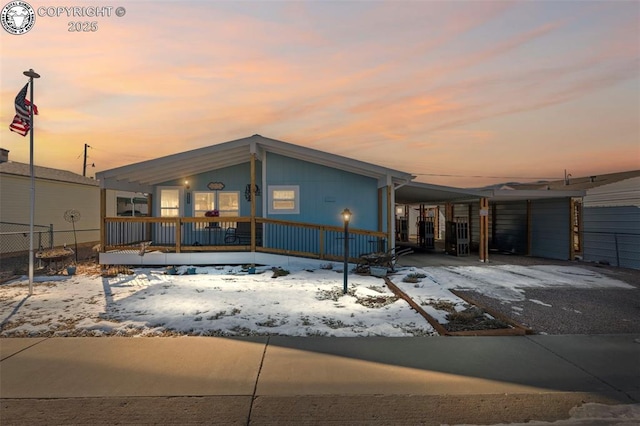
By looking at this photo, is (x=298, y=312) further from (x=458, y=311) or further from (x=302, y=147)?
(x=302, y=147)

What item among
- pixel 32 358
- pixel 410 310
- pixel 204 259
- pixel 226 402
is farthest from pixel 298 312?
pixel 204 259

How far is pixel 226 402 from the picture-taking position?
2.86 metres

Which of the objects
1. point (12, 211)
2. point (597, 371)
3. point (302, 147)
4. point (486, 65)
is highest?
point (486, 65)

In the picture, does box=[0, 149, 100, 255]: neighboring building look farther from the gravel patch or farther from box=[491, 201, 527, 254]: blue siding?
box=[491, 201, 527, 254]: blue siding

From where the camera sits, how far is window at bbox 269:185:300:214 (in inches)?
441

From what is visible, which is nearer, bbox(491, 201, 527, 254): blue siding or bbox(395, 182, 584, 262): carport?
bbox(395, 182, 584, 262): carport

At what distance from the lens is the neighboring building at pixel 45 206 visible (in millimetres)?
14719

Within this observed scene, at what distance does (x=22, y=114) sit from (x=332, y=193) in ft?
26.9

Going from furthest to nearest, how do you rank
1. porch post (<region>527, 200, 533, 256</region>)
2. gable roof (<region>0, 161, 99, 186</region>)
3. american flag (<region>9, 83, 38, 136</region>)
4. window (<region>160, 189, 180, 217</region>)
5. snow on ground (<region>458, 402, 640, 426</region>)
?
gable roof (<region>0, 161, 99, 186</region>), porch post (<region>527, 200, 533, 256</region>), window (<region>160, 189, 180, 217</region>), american flag (<region>9, 83, 38, 136</region>), snow on ground (<region>458, 402, 640, 426</region>)

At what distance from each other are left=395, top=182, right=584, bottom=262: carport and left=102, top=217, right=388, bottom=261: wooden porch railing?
315cm

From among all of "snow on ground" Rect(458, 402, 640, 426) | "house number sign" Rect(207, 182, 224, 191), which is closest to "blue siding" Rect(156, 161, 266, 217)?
"house number sign" Rect(207, 182, 224, 191)

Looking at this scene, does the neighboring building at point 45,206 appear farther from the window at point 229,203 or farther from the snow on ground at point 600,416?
the snow on ground at point 600,416

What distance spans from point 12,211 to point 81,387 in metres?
17.3

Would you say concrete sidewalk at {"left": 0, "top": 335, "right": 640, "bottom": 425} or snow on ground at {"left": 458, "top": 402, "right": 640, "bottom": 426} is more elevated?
concrete sidewalk at {"left": 0, "top": 335, "right": 640, "bottom": 425}
